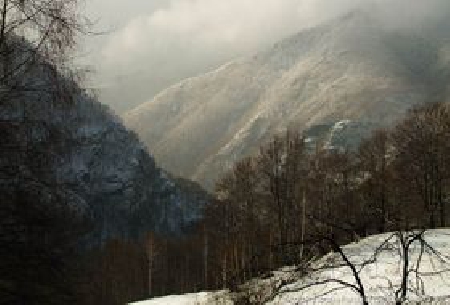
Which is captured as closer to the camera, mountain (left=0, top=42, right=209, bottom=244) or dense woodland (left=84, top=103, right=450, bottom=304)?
mountain (left=0, top=42, right=209, bottom=244)

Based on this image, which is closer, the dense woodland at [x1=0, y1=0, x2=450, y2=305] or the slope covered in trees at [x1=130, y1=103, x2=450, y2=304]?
the dense woodland at [x1=0, y1=0, x2=450, y2=305]

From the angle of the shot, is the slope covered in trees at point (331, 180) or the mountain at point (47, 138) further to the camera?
the slope covered in trees at point (331, 180)

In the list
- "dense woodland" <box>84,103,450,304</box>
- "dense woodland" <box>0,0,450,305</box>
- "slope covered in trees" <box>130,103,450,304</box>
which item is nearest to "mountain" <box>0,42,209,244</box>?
"dense woodland" <box>0,0,450,305</box>

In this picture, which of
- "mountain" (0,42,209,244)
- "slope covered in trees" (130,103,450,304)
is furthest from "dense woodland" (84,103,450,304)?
A: "mountain" (0,42,209,244)

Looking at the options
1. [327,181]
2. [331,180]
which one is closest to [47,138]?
[327,181]

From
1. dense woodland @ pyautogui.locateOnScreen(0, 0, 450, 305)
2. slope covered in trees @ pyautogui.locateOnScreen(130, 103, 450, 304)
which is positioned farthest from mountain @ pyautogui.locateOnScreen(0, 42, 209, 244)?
slope covered in trees @ pyautogui.locateOnScreen(130, 103, 450, 304)

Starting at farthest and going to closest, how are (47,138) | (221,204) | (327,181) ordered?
1. (221,204)
2. (327,181)
3. (47,138)

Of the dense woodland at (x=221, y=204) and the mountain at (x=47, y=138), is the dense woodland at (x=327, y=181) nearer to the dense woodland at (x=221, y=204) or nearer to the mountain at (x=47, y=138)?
the dense woodland at (x=221, y=204)

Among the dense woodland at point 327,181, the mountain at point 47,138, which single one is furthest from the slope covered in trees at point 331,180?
the mountain at point 47,138

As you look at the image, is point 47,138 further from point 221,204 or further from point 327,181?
point 221,204

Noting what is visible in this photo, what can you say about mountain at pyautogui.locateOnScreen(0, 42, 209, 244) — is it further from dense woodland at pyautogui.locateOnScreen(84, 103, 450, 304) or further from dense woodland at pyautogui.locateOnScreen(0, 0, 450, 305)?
dense woodland at pyautogui.locateOnScreen(84, 103, 450, 304)

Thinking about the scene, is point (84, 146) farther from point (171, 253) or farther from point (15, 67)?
point (171, 253)

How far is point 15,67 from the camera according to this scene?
10.3 m

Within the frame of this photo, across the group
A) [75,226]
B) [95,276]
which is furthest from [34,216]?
[95,276]
